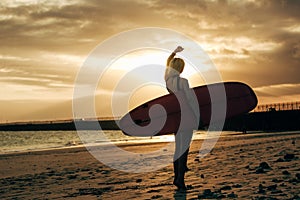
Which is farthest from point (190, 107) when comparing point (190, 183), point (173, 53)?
point (190, 183)

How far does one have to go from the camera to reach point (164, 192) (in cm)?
855

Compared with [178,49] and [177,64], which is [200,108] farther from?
[177,64]

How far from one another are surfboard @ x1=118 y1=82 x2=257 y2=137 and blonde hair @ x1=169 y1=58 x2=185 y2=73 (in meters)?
1.44

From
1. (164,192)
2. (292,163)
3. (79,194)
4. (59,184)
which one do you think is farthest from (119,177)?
(292,163)

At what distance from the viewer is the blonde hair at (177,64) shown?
9.02 m

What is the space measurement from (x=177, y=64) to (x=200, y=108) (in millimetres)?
1938

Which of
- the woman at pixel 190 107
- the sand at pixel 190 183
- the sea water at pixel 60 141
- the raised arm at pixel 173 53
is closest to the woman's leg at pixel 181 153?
the woman at pixel 190 107

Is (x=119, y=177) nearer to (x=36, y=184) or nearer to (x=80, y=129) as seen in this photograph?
(x=36, y=184)

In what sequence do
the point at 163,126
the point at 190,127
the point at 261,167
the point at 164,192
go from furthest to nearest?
the point at 163,126 → the point at 261,167 → the point at 190,127 → the point at 164,192

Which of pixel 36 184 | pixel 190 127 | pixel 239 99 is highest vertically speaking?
pixel 239 99

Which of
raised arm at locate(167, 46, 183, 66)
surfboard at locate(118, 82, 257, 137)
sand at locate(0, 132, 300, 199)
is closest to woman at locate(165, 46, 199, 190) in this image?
raised arm at locate(167, 46, 183, 66)

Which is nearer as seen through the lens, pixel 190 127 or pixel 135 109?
pixel 190 127

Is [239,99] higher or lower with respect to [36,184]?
higher

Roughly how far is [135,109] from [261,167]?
146 inches
